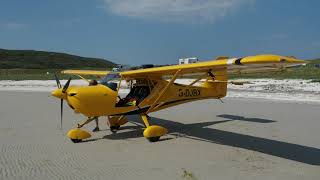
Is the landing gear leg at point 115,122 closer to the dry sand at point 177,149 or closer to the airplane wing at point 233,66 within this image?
the dry sand at point 177,149

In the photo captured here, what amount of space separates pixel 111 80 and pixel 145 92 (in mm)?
1153

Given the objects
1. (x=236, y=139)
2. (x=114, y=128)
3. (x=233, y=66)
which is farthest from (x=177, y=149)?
(x=114, y=128)

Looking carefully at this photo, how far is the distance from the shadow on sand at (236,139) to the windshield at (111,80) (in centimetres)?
145

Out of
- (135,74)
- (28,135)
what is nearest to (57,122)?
(28,135)

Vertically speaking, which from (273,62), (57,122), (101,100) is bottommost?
(57,122)

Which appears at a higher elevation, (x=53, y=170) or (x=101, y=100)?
(x=101, y=100)

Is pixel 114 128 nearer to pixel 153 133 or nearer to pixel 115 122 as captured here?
pixel 115 122

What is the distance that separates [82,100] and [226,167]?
409 centimetres

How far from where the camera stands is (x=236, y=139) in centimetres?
1025

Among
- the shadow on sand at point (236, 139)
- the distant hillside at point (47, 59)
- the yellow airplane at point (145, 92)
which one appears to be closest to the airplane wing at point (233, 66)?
the yellow airplane at point (145, 92)

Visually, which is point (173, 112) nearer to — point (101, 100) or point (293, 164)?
point (101, 100)

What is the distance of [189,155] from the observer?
8516mm

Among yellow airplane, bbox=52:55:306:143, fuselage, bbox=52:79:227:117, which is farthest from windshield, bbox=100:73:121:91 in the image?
fuselage, bbox=52:79:227:117

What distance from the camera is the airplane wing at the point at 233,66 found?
7352 mm
